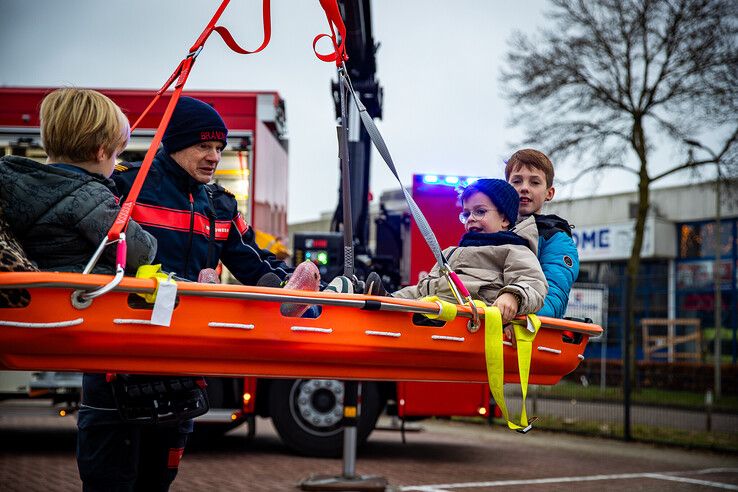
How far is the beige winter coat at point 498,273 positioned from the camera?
347 centimetres

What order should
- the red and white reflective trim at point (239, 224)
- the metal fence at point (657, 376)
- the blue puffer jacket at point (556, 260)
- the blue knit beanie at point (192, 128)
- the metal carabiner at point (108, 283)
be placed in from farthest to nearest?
the metal fence at point (657, 376) → the blue puffer jacket at point (556, 260) → the red and white reflective trim at point (239, 224) → the blue knit beanie at point (192, 128) → the metal carabiner at point (108, 283)

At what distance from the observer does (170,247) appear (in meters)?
3.40

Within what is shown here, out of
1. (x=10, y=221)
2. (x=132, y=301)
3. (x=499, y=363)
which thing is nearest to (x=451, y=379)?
(x=499, y=363)

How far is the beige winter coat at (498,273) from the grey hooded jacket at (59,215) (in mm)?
1259

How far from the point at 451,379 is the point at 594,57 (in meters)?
18.2

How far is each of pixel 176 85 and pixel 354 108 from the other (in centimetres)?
653

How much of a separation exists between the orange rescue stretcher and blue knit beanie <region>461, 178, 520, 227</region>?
24.9 inches

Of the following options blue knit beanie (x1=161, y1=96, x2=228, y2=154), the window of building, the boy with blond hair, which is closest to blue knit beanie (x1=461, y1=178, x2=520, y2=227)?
blue knit beanie (x1=161, y1=96, x2=228, y2=154)

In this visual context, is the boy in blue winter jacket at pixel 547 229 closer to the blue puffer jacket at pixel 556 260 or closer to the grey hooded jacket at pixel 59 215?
the blue puffer jacket at pixel 556 260

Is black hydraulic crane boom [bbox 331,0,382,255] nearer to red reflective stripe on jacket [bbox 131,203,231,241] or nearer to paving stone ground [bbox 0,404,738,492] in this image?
paving stone ground [bbox 0,404,738,492]

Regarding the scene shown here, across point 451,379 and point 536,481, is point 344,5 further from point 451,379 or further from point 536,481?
point 451,379

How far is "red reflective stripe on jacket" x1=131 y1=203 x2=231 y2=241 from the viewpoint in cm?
337

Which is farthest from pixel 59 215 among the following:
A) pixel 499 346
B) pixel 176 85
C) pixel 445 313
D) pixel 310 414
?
pixel 310 414

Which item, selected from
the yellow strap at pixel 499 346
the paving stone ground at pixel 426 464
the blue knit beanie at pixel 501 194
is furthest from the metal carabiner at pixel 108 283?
the paving stone ground at pixel 426 464
